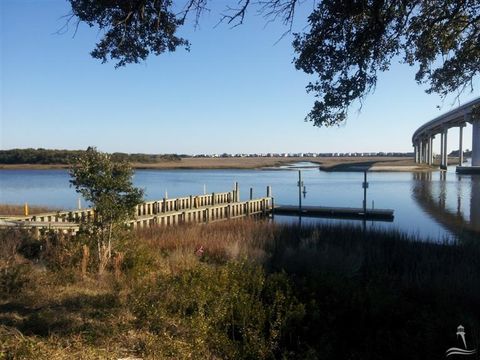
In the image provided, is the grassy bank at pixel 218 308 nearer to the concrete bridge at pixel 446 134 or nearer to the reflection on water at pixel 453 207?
the reflection on water at pixel 453 207

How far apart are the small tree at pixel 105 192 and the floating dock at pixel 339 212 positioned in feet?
78.7

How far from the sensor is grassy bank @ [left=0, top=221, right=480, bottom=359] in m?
5.55

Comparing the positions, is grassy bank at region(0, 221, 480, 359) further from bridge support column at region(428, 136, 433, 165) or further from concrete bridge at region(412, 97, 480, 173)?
bridge support column at region(428, 136, 433, 165)

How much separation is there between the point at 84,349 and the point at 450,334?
4.57m

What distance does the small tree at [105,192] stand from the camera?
9.21 meters

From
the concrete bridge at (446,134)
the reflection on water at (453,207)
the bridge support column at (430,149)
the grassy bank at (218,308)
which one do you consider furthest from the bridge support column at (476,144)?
the grassy bank at (218,308)

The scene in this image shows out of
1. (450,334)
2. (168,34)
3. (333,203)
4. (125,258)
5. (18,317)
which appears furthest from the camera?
(333,203)

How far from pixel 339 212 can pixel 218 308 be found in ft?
94.4

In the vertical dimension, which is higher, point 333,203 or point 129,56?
point 129,56

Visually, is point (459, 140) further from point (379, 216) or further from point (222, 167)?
point (379, 216)

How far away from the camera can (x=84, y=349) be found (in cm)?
497

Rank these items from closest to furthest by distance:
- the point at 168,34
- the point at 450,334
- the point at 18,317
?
the point at 18,317 < the point at 450,334 < the point at 168,34

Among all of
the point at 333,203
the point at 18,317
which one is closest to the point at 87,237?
the point at 18,317

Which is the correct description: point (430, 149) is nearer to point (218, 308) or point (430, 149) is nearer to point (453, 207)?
point (453, 207)
